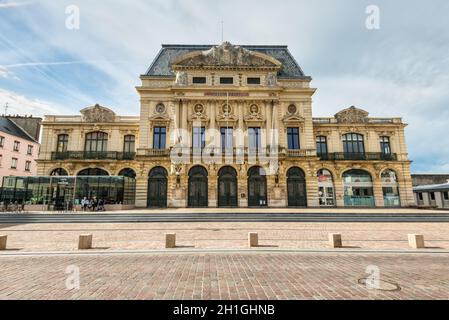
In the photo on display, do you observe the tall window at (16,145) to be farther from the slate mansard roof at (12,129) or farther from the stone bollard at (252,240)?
the stone bollard at (252,240)

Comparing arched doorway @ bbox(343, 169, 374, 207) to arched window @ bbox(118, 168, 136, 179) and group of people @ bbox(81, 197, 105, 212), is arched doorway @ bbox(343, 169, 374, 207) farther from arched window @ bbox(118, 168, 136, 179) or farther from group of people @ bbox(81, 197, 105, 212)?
group of people @ bbox(81, 197, 105, 212)

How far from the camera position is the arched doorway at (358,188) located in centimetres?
3036

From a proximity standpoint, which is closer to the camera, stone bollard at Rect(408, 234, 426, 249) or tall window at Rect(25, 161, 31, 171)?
stone bollard at Rect(408, 234, 426, 249)

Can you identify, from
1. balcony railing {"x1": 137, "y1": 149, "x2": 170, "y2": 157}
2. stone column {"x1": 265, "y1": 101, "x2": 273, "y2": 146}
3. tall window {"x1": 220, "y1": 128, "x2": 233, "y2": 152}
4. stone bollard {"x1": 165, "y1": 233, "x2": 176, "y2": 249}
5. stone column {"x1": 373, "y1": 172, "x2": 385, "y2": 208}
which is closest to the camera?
stone bollard {"x1": 165, "y1": 233, "x2": 176, "y2": 249}

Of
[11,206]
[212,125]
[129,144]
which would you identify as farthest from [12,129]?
[212,125]

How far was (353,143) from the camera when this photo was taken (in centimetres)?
3209

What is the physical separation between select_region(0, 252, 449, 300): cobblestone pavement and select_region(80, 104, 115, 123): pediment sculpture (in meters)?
26.3

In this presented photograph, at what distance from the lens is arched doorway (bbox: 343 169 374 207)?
30.4 m

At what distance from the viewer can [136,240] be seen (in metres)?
11.5

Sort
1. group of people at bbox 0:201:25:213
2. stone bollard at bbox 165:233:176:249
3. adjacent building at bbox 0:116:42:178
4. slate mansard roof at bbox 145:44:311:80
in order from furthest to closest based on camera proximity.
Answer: adjacent building at bbox 0:116:42:178
slate mansard roof at bbox 145:44:311:80
group of people at bbox 0:201:25:213
stone bollard at bbox 165:233:176:249

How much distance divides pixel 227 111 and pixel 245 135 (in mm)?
3783

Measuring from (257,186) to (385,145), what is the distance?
1916 cm

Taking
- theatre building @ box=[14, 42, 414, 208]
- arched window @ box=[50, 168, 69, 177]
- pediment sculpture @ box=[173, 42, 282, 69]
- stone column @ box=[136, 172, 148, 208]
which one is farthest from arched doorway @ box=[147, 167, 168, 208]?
pediment sculpture @ box=[173, 42, 282, 69]

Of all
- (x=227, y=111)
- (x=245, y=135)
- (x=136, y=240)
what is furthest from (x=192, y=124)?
(x=136, y=240)
